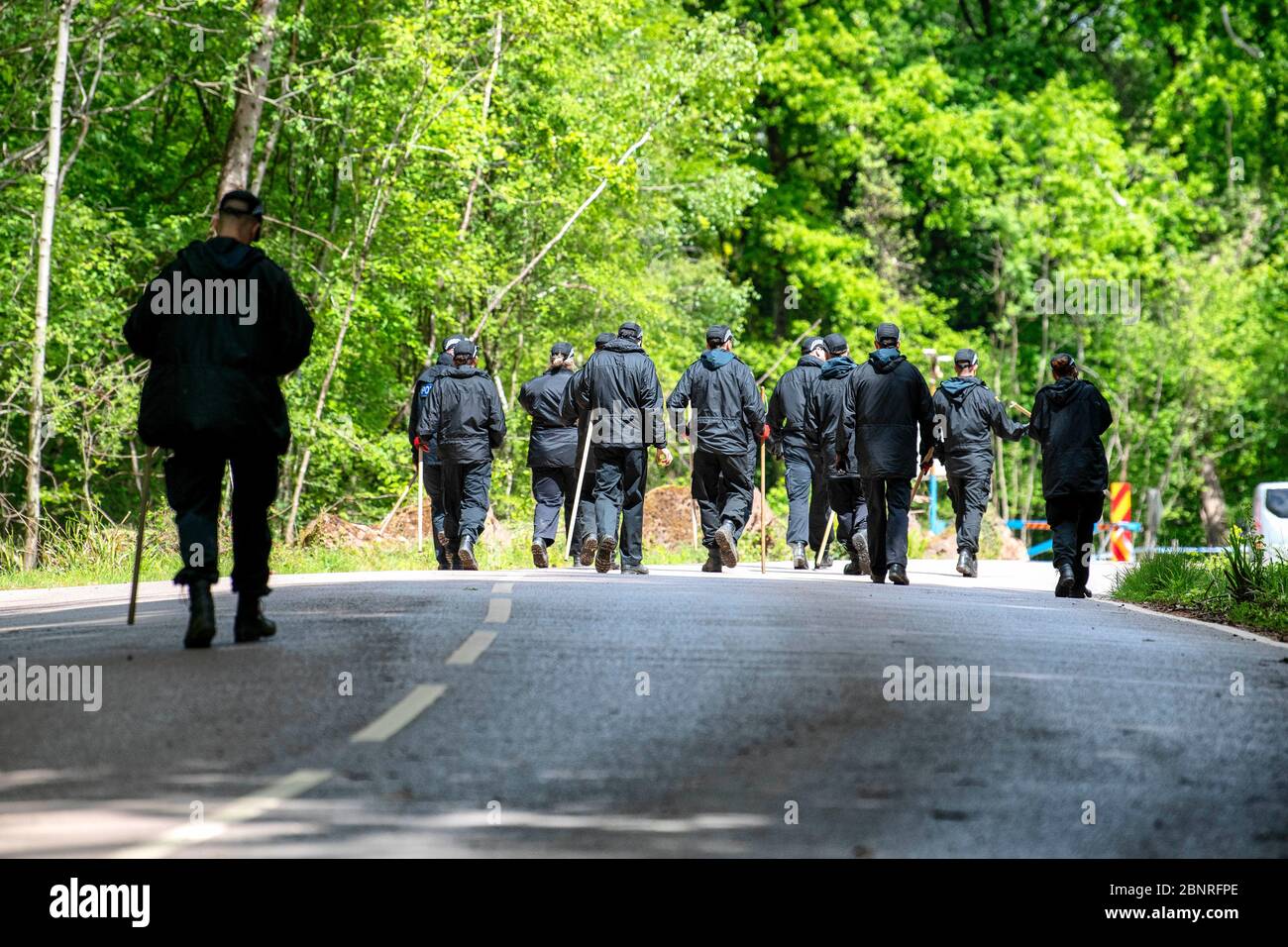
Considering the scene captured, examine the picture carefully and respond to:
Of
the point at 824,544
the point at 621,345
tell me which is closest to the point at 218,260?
the point at 621,345

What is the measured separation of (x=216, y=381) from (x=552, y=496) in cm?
1148

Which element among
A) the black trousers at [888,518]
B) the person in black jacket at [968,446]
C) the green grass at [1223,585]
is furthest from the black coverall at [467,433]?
the green grass at [1223,585]

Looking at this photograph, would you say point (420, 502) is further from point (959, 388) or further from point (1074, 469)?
point (1074, 469)

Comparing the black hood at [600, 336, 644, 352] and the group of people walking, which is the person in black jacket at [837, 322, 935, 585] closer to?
the group of people walking

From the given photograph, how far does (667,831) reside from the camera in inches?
225

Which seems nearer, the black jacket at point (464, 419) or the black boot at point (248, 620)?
the black boot at point (248, 620)

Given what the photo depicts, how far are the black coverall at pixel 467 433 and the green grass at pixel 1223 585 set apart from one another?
20.2ft

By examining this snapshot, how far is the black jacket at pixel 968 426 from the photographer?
2036cm

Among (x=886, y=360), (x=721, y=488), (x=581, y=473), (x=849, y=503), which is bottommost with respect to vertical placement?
(x=849, y=503)

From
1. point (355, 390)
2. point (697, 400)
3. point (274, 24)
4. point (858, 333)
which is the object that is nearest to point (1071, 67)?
point (858, 333)

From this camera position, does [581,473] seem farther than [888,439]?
Yes

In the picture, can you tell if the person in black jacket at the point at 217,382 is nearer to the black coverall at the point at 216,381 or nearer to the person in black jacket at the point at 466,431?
the black coverall at the point at 216,381

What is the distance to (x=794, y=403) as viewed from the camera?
20516 millimetres

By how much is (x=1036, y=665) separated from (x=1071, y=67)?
138 ft
